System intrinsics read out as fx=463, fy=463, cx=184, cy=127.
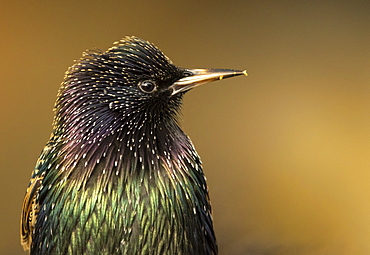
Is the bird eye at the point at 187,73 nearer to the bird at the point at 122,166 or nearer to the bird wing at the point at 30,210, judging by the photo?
the bird at the point at 122,166

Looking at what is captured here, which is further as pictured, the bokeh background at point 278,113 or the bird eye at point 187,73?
the bokeh background at point 278,113

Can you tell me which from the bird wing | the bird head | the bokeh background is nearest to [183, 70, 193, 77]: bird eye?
the bird head

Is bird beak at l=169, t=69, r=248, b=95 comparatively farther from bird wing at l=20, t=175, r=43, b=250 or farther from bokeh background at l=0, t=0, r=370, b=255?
bokeh background at l=0, t=0, r=370, b=255

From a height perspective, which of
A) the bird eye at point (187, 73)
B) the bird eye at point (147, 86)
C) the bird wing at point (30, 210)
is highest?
the bird eye at point (187, 73)

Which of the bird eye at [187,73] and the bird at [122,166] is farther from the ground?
the bird eye at [187,73]

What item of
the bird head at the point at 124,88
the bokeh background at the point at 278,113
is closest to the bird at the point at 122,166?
the bird head at the point at 124,88

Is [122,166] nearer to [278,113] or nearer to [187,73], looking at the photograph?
[187,73]
